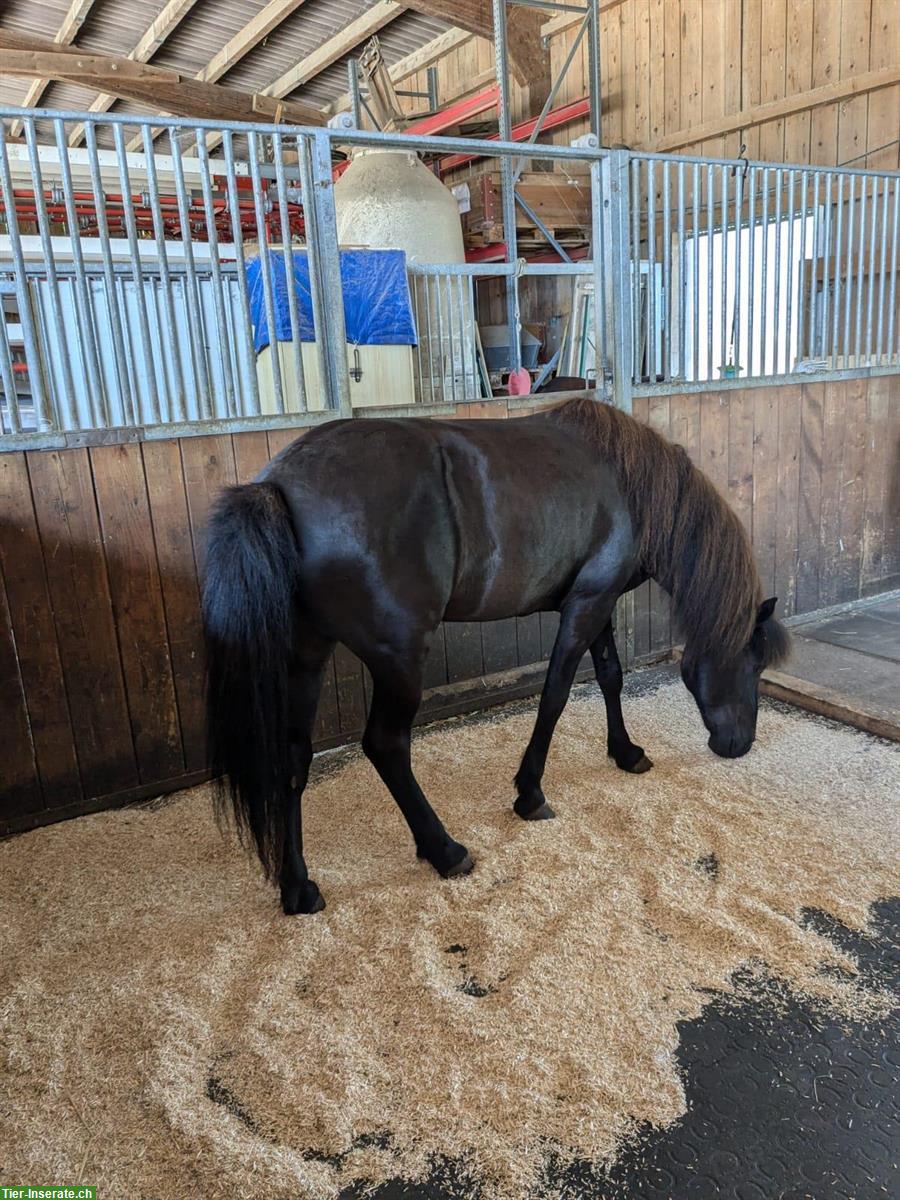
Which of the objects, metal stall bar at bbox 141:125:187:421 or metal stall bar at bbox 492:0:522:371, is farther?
metal stall bar at bbox 492:0:522:371

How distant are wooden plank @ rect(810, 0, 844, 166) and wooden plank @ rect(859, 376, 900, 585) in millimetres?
2083

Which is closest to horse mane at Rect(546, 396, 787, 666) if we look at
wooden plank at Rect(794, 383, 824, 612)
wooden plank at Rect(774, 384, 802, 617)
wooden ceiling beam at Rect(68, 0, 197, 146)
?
wooden plank at Rect(774, 384, 802, 617)

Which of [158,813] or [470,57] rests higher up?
[470,57]

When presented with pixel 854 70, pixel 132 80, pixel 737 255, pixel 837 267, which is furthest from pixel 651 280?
pixel 132 80

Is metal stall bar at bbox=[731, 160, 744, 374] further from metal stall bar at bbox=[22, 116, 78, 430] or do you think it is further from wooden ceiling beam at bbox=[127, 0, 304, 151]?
wooden ceiling beam at bbox=[127, 0, 304, 151]

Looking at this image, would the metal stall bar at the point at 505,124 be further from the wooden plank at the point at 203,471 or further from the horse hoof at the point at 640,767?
the horse hoof at the point at 640,767

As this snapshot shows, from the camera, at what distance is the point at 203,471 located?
2521mm

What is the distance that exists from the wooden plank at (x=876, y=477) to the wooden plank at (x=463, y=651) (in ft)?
7.39

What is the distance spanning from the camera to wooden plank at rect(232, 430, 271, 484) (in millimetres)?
2562

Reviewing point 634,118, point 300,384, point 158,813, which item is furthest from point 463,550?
point 634,118

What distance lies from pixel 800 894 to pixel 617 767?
0.79 metres

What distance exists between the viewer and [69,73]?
244 inches

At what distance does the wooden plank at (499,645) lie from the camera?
317 centimetres

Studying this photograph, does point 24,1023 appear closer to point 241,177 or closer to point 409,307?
point 409,307
